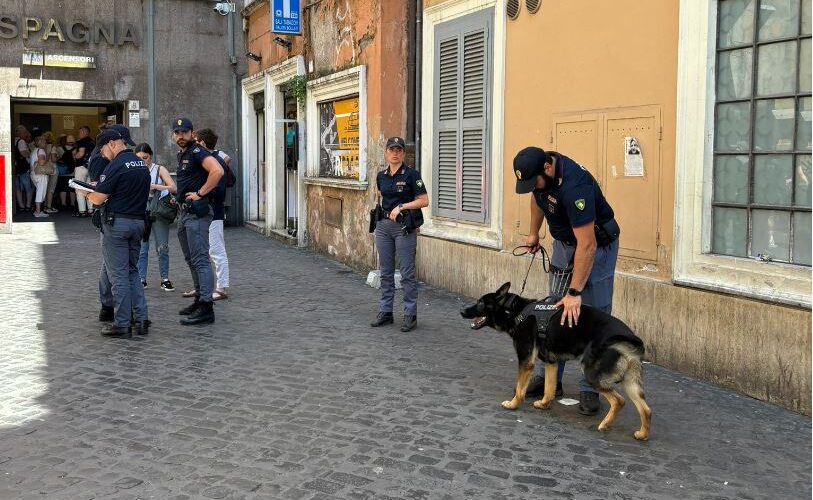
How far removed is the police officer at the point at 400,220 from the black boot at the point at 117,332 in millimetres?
2248

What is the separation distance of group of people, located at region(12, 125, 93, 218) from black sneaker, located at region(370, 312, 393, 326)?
1255 centimetres

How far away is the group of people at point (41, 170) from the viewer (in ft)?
61.4

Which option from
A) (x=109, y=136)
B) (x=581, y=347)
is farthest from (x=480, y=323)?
(x=109, y=136)

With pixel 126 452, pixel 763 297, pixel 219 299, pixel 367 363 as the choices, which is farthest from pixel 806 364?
pixel 219 299

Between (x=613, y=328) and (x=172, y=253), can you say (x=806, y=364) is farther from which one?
(x=172, y=253)

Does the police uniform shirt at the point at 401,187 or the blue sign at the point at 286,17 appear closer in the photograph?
the police uniform shirt at the point at 401,187

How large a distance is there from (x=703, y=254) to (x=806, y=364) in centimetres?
119

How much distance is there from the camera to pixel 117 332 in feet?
24.8

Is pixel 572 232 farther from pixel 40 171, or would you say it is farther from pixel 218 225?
pixel 40 171

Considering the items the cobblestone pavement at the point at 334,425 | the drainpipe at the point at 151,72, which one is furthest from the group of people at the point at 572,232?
the drainpipe at the point at 151,72

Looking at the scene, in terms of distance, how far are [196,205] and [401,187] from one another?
6.33 ft

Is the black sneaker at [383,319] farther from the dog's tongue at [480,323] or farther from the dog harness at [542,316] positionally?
the dog harness at [542,316]

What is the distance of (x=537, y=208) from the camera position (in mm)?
5828

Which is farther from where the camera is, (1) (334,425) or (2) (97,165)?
(2) (97,165)
